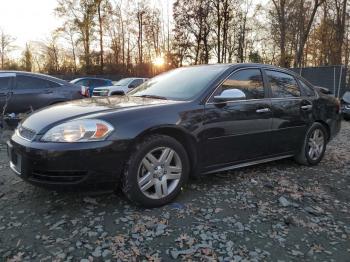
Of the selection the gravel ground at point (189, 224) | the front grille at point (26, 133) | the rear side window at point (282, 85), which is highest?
the rear side window at point (282, 85)

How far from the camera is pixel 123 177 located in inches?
141

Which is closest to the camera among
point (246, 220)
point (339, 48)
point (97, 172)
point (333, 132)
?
point (97, 172)

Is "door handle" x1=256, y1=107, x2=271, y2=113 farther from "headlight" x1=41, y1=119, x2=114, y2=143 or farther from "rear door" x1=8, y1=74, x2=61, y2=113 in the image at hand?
"rear door" x1=8, y1=74, x2=61, y2=113

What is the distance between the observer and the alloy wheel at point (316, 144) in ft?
18.8

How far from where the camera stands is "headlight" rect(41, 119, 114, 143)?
3383 millimetres

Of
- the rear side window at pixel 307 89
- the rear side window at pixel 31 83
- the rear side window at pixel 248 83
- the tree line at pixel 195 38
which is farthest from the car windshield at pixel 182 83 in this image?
the tree line at pixel 195 38

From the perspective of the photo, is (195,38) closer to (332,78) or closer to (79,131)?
(332,78)

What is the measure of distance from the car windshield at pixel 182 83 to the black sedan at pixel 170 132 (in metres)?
0.01

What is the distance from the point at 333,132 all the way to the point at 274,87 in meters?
1.73

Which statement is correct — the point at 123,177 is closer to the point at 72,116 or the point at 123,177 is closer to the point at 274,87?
the point at 72,116

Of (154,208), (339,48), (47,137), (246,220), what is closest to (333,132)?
(246,220)

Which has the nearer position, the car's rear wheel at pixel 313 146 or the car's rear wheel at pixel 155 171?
the car's rear wheel at pixel 155 171

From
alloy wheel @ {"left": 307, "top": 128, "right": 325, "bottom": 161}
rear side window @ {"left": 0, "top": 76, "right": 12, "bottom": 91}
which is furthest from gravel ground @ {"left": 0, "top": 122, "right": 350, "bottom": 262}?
rear side window @ {"left": 0, "top": 76, "right": 12, "bottom": 91}

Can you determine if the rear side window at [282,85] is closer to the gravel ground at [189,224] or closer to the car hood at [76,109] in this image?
the gravel ground at [189,224]
